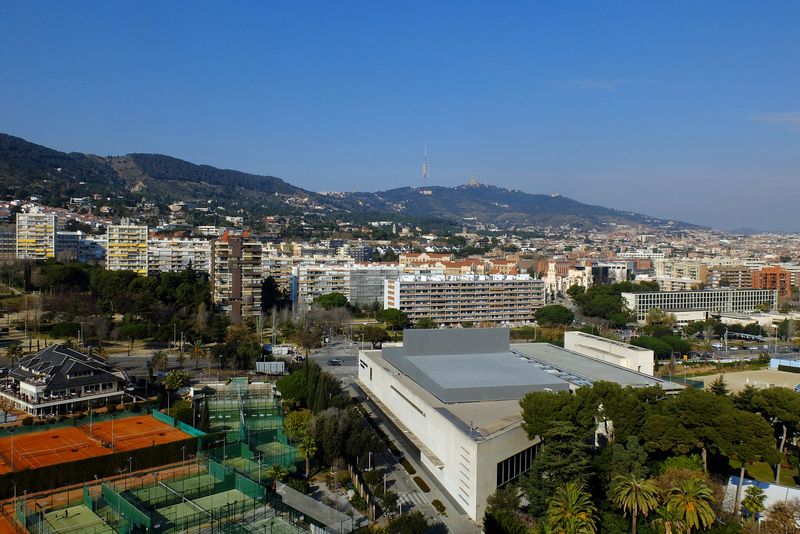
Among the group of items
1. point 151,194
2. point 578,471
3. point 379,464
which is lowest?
point 379,464

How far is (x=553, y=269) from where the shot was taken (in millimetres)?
80312

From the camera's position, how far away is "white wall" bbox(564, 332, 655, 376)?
3247 centimetres

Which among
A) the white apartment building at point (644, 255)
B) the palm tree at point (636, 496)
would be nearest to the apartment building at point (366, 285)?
the palm tree at point (636, 496)

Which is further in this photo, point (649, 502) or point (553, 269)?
point (553, 269)

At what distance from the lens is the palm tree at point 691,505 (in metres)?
15.2

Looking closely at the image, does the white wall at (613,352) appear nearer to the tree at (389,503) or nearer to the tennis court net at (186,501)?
the tree at (389,503)

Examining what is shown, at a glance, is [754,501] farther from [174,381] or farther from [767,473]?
[174,381]

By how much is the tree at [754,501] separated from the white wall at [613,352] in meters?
14.5

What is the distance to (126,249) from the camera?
211 ft

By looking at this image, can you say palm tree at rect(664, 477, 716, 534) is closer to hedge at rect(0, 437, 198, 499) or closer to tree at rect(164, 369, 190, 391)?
hedge at rect(0, 437, 198, 499)

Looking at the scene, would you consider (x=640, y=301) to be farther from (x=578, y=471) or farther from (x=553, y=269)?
(x=578, y=471)

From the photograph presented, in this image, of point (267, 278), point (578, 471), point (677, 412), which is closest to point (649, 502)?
point (578, 471)

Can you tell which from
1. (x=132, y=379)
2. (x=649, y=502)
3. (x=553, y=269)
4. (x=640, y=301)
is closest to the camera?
(x=649, y=502)

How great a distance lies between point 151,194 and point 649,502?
520 feet
